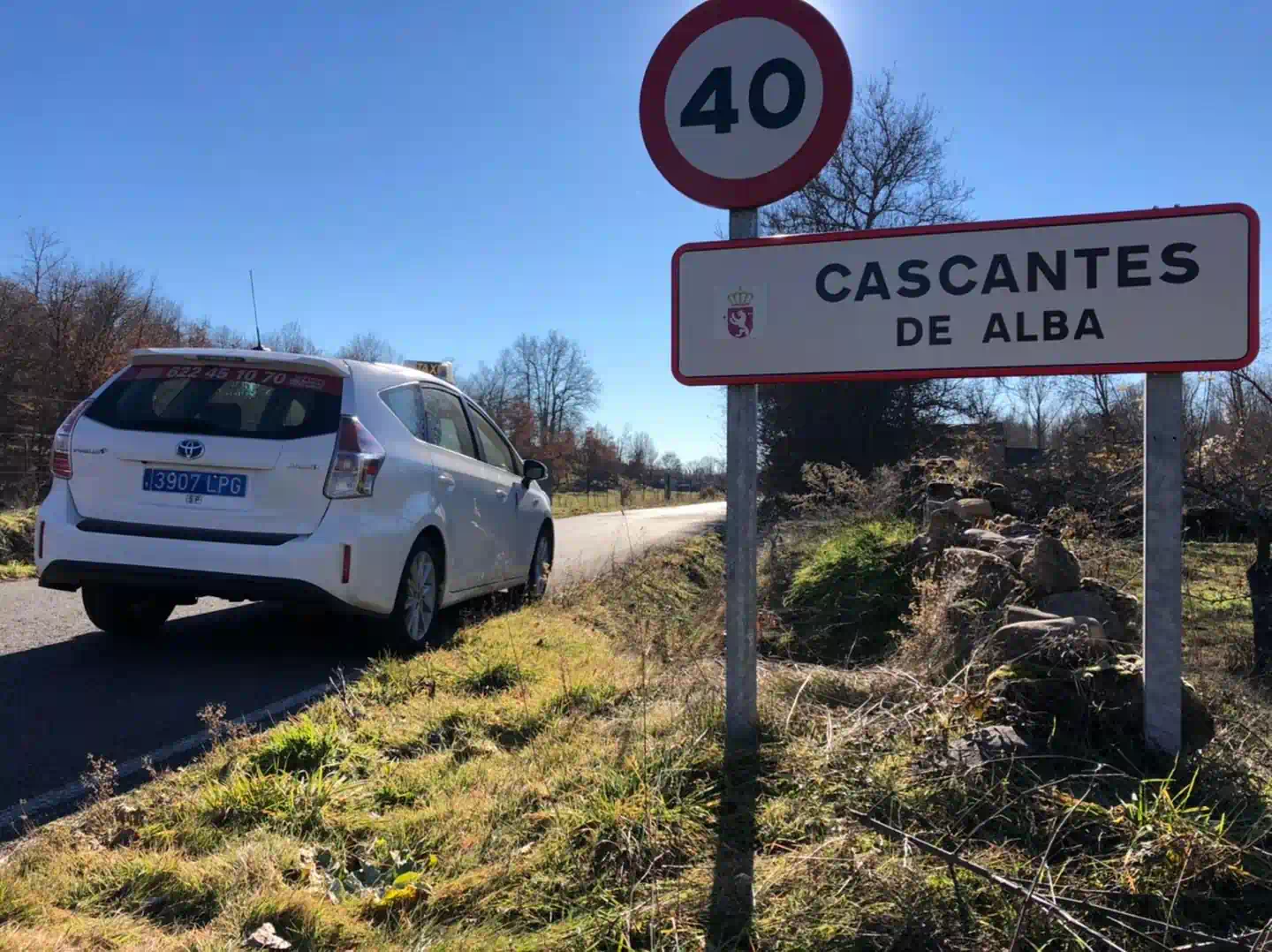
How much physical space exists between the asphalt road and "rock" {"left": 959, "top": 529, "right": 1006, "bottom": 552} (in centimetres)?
360

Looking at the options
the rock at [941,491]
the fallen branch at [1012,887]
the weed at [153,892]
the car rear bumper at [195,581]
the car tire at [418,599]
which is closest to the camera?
the fallen branch at [1012,887]

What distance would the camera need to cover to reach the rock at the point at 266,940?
222cm

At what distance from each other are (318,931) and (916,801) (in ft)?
5.02

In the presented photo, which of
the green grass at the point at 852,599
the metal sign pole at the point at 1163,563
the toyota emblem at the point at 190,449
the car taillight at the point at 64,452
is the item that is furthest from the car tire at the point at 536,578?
the metal sign pole at the point at 1163,563

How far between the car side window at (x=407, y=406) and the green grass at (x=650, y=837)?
235 cm

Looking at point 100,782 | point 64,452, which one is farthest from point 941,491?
point 100,782

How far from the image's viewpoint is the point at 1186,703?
2961mm

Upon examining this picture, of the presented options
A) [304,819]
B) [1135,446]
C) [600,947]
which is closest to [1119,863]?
[600,947]

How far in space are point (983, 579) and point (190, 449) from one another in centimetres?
414

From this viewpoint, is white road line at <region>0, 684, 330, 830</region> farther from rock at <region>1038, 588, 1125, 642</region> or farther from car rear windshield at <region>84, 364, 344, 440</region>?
rock at <region>1038, 588, 1125, 642</region>

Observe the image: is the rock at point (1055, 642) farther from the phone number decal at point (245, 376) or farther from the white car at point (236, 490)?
the phone number decal at point (245, 376)

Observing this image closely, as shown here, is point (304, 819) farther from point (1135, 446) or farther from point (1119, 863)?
point (1135, 446)

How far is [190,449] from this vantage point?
5047 mm

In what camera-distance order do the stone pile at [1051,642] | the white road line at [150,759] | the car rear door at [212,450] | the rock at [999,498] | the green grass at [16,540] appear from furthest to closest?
the green grass at [16,540] < the rock at [999,498] < the car rear door at [212,450] < the white road line at [150,759] < the stone pile at [1051,642]
